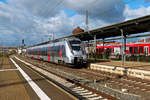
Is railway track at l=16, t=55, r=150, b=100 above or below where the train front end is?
below

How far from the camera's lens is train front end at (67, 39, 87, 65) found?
615 inches

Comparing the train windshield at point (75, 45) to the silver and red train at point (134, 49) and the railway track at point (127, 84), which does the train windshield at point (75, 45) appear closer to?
the railway track at point (127, 84)

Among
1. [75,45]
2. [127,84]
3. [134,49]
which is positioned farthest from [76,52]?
[134,49]

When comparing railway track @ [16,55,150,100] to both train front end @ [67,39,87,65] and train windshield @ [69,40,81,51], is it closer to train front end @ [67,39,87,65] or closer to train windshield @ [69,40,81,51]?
train front end @ [67,39,87,65]

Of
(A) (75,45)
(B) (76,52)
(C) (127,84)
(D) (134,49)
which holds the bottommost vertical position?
(C) (127,84)

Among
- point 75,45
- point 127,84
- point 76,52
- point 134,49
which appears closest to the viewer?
point 127,84

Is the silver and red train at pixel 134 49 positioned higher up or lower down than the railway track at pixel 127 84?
higher up

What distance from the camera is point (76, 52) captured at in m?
16.0

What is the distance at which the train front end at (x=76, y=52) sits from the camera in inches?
615

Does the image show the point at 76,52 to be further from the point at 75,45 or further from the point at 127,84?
the point at 127,84

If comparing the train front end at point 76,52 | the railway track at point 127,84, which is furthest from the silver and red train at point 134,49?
the railway track at point 127,84

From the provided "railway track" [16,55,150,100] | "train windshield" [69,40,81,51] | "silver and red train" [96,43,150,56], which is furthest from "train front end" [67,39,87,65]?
"silver and red train" [96,43,150,56]

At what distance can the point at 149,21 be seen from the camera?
14695mm

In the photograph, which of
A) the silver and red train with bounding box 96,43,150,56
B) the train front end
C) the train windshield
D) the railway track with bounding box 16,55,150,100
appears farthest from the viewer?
the silver and red train with bounding box 96,43,150,56
